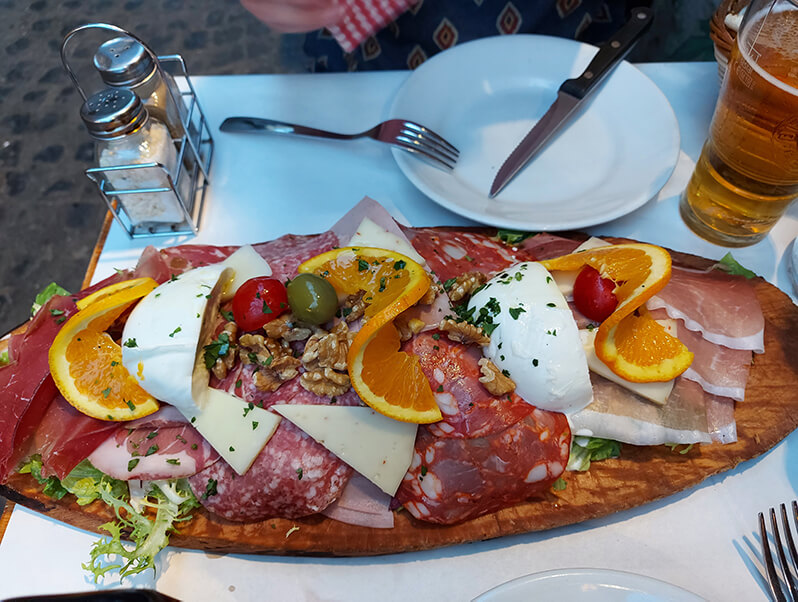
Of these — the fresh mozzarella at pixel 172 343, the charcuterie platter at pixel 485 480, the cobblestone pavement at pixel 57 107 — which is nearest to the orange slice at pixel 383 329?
the charcuterie platter at pixel 485 480

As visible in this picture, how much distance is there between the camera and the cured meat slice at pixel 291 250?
4.84 feet

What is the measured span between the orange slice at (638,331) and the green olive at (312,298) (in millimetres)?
594

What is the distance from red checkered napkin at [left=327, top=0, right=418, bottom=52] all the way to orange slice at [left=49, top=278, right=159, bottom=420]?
3.66ft

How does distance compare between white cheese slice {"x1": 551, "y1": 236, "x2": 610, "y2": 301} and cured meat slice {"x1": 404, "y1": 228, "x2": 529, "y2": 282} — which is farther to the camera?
cured meat slice {"x1": 404, "y1": 228, "x2": 529, "y2": 282}

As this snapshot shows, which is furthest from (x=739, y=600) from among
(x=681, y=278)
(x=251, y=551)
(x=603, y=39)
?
(x=603, y=39)

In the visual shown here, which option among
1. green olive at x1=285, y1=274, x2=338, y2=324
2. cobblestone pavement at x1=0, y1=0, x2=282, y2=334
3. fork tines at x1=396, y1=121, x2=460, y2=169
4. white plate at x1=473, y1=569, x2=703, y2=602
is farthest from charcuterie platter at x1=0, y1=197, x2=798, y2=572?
cobblestone pavement at x1=0, y1=0, x2=282, y2=334

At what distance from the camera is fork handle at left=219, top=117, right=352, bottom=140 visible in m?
2.03

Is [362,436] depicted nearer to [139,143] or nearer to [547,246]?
[547,246]

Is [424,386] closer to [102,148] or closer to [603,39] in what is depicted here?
[102,148]

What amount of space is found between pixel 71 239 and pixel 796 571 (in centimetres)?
320

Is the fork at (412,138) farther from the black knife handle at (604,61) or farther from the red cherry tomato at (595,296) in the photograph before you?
the red cherry tomato at (595,296)

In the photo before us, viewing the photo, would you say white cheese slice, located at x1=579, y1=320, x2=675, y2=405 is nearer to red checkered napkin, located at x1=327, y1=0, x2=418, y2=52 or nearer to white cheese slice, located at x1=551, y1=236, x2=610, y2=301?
white cheese slice, located at x1=551, y1=236, x2=610, y2=301

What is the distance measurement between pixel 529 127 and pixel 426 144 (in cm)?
40

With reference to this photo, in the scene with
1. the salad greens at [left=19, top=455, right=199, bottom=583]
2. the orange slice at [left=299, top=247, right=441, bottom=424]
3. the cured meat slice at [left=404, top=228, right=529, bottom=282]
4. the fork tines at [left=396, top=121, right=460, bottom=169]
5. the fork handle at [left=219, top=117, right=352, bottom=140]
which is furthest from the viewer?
the fork handle at [left=219, top=117, right=352, bottom=140]
